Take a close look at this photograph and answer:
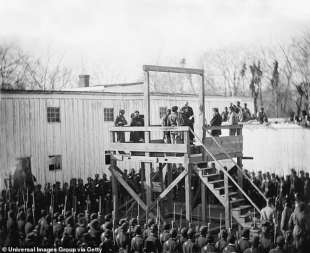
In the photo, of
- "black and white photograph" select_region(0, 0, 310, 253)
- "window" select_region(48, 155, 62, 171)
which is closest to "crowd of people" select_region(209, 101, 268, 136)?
"black and white photograph" select_region(0, 0, 310, 253)

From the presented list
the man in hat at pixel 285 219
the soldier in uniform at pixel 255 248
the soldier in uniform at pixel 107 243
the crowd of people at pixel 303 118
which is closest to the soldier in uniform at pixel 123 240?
the soldier in uniform at pixel 107 243

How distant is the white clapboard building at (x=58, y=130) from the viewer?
20.0 metres

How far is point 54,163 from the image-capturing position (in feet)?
71.1

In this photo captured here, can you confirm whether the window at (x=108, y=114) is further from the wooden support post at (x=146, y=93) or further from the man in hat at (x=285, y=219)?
the man in hat at (x=285, y=219)

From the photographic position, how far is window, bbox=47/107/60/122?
21.7 metres

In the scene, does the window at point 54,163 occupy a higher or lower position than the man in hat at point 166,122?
lower

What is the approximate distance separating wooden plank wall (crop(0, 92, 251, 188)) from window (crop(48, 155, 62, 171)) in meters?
0.18

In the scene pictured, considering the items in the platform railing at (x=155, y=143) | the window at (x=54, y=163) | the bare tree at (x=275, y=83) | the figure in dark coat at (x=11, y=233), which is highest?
the bare tree at (x=275, y=83)

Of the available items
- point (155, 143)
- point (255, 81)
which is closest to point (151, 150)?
point (155, 143)

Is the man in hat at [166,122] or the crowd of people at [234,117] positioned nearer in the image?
the man in hat at [166,122]

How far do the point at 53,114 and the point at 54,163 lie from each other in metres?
2.39

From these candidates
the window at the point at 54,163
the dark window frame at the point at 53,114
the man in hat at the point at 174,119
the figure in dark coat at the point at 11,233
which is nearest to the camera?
the figure in dark coat at the point at 11,233

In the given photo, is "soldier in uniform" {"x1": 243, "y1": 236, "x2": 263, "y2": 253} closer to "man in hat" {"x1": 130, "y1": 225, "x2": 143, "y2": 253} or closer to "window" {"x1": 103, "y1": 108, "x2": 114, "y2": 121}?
"man in hat" {"x1": 130, "y1": 225, "x2": 143, "y2": 253}

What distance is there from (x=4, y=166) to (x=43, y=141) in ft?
8.21
